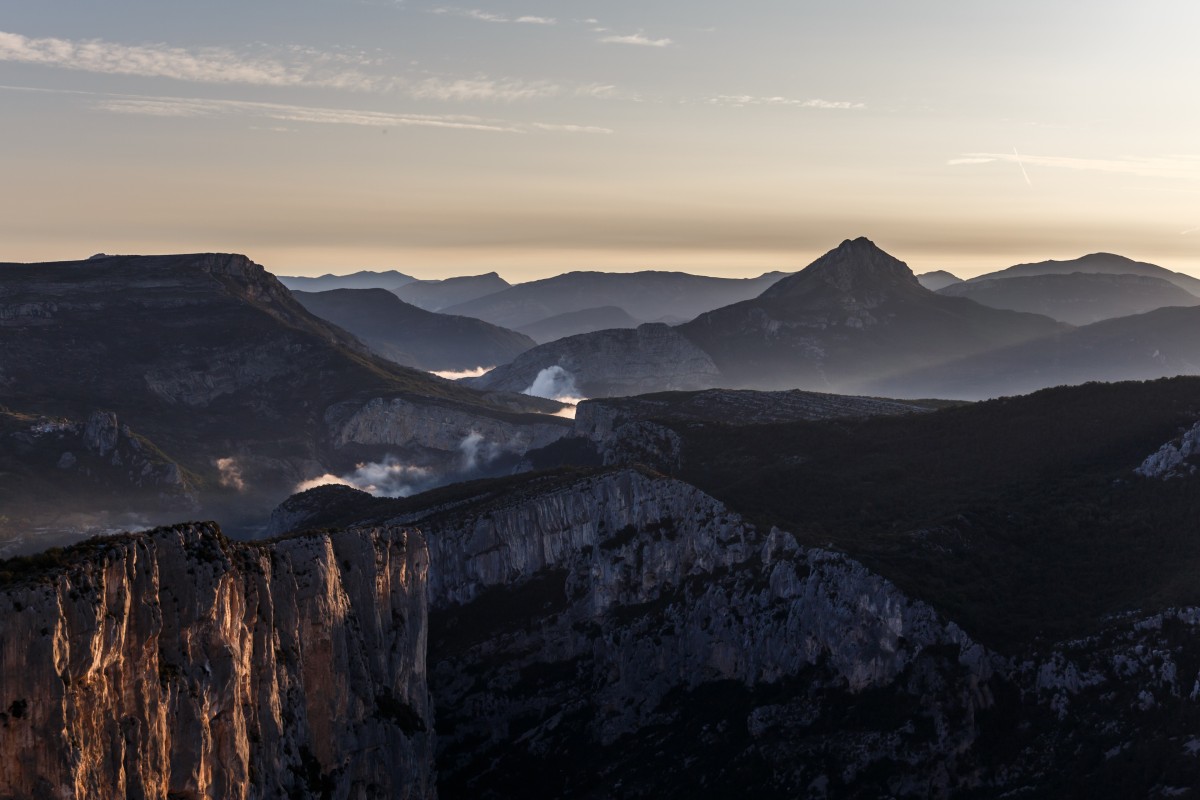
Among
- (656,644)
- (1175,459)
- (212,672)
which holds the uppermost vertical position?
(1175,459)

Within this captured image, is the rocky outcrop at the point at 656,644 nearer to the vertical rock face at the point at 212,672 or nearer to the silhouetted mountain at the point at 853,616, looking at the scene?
the silhouetted mountain at the point at 853,616

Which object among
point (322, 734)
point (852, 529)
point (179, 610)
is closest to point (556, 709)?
point (852, 529)

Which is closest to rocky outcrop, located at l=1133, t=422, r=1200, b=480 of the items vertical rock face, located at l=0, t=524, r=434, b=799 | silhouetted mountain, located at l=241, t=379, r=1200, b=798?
silhouetted mountain, located at l=241, t=379, r=1200, b=798

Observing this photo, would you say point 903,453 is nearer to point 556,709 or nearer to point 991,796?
point 556,709

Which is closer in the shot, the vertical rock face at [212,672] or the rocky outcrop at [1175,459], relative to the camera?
the vertical rock face at [212,672]

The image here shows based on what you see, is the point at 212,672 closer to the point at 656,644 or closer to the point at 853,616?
the point at 853,616

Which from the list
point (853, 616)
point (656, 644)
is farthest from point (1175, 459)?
point (656, 644)

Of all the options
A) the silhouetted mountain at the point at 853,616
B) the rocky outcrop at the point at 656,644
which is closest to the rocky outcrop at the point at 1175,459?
the silhouetted mountain at the point at 853,616

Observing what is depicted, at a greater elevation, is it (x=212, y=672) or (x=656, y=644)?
(x=212, y=672)
